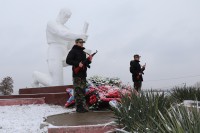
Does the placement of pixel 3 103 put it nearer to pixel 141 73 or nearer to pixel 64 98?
pixel 64 98

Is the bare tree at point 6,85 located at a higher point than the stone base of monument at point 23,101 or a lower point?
higher

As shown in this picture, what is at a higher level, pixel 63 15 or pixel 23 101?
pixel 63 15

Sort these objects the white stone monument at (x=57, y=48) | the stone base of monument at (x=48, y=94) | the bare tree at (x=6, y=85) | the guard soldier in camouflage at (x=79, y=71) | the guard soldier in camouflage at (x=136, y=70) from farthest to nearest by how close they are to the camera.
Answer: the bare tree at (x=6, y=85) → the white stone monument at (x=57, y=48) → the stone base of monument at (x=48, y=94) → the guard soldier in camouflage at (x=136, y=70) → the guard soldier in camouflage at (x=79, y=71)

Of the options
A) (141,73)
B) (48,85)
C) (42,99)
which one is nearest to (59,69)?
(48,85)

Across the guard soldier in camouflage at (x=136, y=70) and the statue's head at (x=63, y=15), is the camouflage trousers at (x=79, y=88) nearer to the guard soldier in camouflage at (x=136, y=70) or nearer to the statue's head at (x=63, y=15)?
the guard soldier in camouflage at (x=136, y=70)

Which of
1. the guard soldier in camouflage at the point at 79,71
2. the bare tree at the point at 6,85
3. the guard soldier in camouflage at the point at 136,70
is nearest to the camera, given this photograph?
the guard soldier in camouflage at the point at 79,71

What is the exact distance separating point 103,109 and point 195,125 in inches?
240

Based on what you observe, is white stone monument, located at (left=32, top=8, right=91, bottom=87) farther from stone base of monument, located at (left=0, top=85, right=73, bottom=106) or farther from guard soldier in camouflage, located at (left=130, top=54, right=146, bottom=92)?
guard soldier in camouflage, located at (left=130, top=54, right=146, bottom=92)

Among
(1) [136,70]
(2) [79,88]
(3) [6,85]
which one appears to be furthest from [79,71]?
(3) [6,85]


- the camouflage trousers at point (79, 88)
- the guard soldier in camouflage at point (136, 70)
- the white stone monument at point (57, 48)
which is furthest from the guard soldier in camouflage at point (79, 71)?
the white stone monument at point (57, 48)

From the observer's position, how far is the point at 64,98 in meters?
12.2

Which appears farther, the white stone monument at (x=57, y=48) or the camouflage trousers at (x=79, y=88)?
the white stone monument at (x=57, y=48)

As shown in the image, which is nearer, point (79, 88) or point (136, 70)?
point (79, 88)

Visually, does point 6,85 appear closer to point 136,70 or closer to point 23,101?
point 23,101
